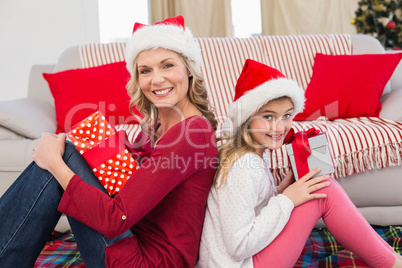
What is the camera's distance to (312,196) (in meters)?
1.14

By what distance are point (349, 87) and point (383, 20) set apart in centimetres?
193

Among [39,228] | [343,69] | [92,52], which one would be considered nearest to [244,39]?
[343,69]

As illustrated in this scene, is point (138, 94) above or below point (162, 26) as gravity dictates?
below

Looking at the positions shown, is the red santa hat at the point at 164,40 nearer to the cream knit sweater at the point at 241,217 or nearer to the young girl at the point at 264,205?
the young girl at the point at 264,205

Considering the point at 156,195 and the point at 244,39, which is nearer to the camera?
the point at 156,195

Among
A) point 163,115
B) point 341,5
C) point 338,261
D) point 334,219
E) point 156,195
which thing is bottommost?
point 338,261

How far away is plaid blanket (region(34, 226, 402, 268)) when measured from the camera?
155cm

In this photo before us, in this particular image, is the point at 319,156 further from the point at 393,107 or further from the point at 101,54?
the point at 101,54

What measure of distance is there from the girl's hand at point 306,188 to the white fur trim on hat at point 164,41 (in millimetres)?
481

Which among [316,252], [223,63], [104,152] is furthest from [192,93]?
[223,63]

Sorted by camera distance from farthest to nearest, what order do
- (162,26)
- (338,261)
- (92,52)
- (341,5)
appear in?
(341,5), (92,52), (338,261), (162,26)

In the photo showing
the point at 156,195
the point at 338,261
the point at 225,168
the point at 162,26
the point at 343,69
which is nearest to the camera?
the point at 156,195

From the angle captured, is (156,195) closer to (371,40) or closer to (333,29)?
(371,40)

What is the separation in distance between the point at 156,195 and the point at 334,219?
0.51 meters
